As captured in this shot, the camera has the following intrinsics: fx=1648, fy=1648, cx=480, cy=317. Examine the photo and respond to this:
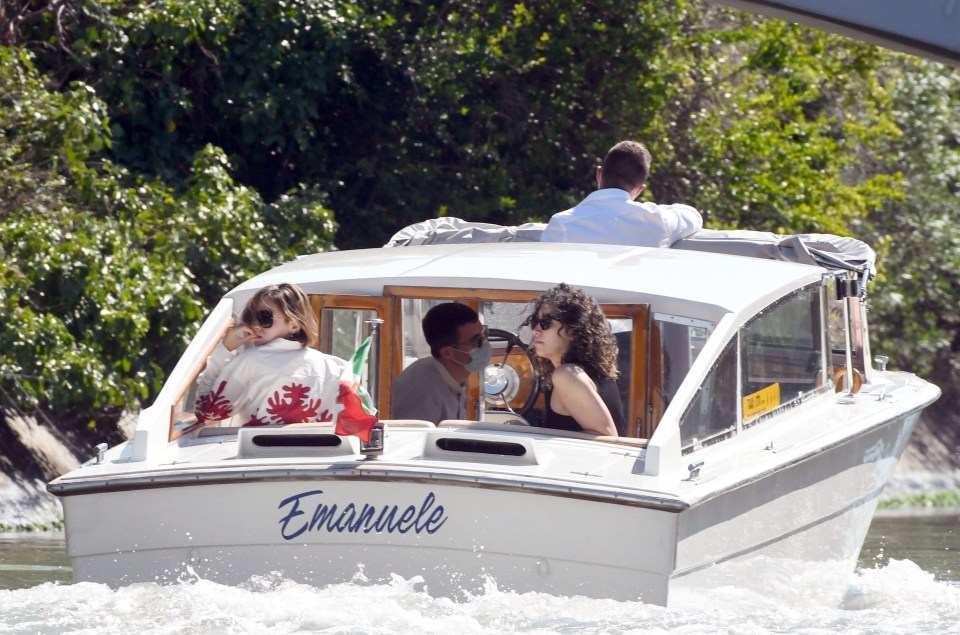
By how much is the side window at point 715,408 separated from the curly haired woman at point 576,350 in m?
0.32

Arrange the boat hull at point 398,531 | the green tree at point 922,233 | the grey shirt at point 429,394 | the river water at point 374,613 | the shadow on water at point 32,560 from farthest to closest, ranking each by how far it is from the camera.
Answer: the green tree at point 922,233, the shadow on water at point 32,560, the grey shirt at point 429,394, the boat hull at point 398,531, the river water at point 374,613

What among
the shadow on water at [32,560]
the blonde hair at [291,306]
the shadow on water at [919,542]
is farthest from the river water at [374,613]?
the shadow on water at [919,542]

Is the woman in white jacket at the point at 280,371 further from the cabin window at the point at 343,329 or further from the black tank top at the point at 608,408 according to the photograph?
the black tank top at the point at 608,408

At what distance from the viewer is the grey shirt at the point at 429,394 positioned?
21.0 feet

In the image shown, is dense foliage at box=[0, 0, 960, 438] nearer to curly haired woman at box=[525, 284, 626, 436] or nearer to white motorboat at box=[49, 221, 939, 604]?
white motorboat at box=[49, 221, 939, 604]

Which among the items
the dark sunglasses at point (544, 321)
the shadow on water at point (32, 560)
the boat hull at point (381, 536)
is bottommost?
the shadow on water at point (32, 560)

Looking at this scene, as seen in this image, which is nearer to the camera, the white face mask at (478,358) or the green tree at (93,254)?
the white face mask at (478,358)

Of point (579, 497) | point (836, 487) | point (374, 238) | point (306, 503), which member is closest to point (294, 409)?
point (306, 503)

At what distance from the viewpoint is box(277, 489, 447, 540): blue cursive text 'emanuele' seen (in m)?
5.25

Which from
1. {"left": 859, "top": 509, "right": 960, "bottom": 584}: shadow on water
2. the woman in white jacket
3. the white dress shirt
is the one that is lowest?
{"left": 859, "top": 509, "right": 960, "bottom": 584}: shadow on water

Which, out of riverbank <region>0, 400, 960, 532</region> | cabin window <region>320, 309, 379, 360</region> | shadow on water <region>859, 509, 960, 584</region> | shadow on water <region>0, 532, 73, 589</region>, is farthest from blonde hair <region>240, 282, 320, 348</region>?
riverbank <region>0, 400, 960, 532</region>

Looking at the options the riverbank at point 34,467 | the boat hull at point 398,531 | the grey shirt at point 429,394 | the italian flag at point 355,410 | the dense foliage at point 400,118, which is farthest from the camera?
the dense foliage at point 400,118

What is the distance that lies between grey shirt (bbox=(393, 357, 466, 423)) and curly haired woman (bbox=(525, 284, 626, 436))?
600 mm

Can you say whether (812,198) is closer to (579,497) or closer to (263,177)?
(263,177)
